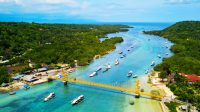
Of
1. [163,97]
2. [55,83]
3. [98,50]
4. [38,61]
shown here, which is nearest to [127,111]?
[163,97]

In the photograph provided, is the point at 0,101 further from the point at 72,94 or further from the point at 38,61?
the point at 38,61

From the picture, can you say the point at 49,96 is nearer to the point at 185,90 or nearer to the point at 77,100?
the point at 77,100

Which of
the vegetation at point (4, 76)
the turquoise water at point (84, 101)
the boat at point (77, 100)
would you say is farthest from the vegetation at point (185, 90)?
the vegetation at point (4, 76)

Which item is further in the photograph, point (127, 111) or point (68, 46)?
point (68, 46)

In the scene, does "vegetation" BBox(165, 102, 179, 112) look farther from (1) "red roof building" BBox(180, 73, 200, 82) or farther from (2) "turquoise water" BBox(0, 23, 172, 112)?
→ (1) "red roof building" BBox(180, 73, 200, 82)

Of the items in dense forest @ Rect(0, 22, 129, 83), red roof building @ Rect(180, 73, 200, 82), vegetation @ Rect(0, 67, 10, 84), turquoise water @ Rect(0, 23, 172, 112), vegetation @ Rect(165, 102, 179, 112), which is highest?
dense forest @ Rect(0, 22, 129, 83)

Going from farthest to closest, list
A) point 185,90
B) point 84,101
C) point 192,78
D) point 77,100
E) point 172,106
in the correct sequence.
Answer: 1. point 192,78
2. point 84,101
3. point 185,90
4. point 77,100
5. point 172,106

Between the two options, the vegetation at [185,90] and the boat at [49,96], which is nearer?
the vegetation at [185,90]

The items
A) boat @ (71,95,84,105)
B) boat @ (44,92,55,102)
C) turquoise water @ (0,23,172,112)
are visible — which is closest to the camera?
turquoise water @ (0,23,172,112)

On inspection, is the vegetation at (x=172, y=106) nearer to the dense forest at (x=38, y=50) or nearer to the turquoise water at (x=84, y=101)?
the turquoise water at (x=84, y=101)

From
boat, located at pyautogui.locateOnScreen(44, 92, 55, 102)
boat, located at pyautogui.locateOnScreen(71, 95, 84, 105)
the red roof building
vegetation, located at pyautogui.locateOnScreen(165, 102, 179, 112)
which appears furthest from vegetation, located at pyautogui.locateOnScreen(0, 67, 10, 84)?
the red roof building

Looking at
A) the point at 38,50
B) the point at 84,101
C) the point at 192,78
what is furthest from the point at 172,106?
the point at 38,50
